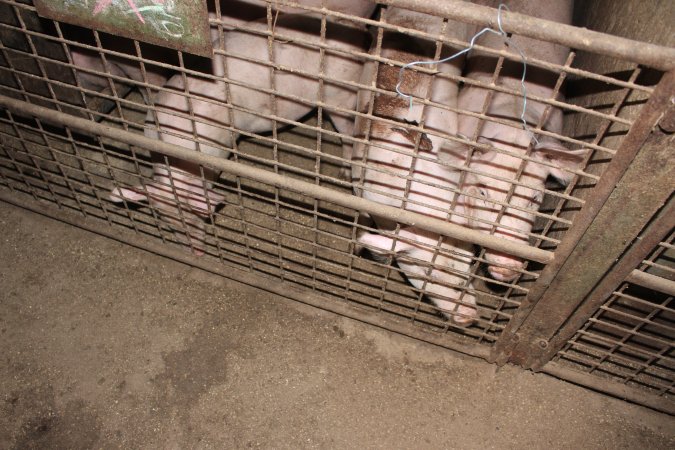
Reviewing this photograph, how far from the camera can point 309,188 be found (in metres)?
1.57

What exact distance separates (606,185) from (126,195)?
175cm

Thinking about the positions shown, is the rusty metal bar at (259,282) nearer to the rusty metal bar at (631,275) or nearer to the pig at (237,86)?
the pig at (237,86)

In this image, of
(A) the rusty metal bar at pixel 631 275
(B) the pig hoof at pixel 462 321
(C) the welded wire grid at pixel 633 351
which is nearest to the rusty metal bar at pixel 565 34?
(A) the rusty metal bar at pixel 631 275

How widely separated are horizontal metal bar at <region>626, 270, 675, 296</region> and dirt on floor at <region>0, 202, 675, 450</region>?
721 millimetres

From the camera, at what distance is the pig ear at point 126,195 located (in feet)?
6.49

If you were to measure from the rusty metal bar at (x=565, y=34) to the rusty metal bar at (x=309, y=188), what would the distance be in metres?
0.60

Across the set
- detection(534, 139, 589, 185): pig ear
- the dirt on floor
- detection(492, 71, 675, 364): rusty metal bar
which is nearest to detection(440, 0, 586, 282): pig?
detection(534, 139, 589, 185): pig ear

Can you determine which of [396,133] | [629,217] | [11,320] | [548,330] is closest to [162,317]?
[11,320]

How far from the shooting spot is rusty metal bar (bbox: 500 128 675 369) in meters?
1.15

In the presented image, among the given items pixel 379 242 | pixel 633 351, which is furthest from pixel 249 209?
pixel 633 351

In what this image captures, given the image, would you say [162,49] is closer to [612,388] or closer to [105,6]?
[105,6]

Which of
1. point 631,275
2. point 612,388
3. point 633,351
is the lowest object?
point 612,388

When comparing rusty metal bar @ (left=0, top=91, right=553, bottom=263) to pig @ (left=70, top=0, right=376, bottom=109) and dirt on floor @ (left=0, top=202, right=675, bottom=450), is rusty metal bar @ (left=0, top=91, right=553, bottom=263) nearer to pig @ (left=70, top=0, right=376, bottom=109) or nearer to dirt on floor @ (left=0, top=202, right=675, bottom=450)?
pig @ (left=70, top=0, right=376, bottom=109)

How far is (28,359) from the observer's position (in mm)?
1914
